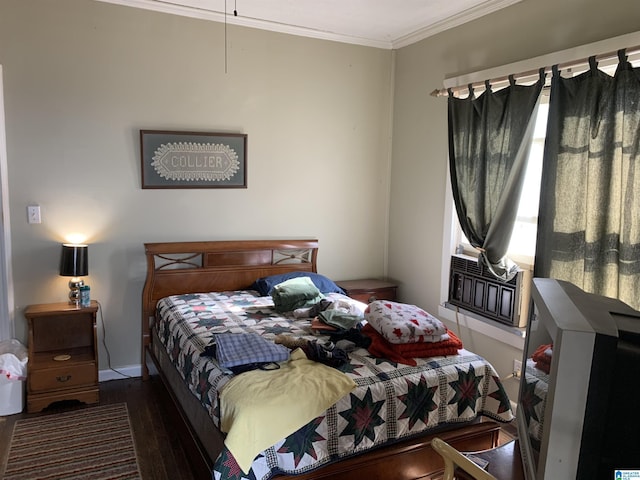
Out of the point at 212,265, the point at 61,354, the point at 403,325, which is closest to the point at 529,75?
the point at 403,325

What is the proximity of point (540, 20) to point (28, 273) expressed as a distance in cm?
369

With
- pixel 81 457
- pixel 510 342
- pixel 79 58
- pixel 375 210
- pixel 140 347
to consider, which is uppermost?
pixel 79 58

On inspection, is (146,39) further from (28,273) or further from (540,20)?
(540,20)

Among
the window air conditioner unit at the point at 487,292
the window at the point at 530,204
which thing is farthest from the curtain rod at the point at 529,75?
the window air conditioner unit at the point at 487,292

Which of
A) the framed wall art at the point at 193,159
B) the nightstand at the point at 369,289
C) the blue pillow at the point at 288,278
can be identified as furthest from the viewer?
the nightstand at the point at 369,289

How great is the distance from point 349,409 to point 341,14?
9.20 feet

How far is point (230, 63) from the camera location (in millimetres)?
3760

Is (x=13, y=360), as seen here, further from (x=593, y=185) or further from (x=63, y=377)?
(x=593, y=185)

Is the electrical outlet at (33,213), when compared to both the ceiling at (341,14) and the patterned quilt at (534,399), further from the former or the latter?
the patterned quilt at (534,399)

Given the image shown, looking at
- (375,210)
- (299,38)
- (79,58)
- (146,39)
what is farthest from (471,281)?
(79,58)

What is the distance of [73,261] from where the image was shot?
10.6 feet

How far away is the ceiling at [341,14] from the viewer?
334 cm

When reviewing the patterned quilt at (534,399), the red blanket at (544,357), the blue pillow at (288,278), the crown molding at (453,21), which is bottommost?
the blue pillow at (288,278)

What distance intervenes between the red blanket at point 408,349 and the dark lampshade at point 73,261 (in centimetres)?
199
